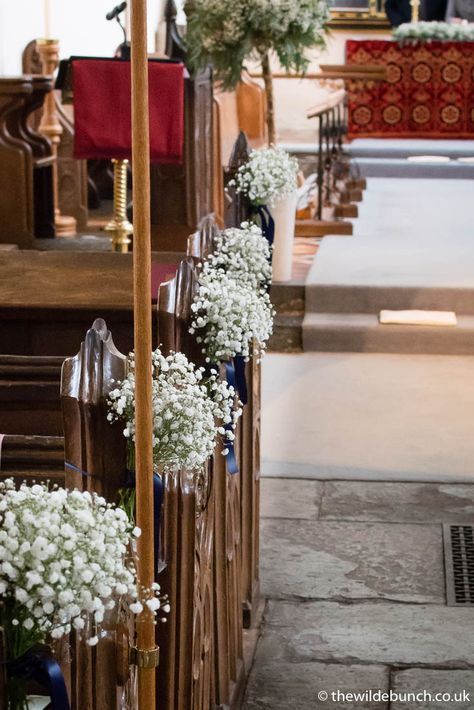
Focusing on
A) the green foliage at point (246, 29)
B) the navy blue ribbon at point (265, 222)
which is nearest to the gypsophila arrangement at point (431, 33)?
the green foliage at point (246, 29)

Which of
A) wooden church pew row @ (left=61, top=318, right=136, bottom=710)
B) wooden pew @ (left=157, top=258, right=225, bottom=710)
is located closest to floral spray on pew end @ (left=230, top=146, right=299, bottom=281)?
wooden pew @ (left=157, top=258, right=225, bottom=710)

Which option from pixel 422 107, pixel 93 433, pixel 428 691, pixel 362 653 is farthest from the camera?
pixel 422 107

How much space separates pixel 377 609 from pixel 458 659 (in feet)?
1.32

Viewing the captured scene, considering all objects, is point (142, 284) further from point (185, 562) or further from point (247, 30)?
point (247, 30)

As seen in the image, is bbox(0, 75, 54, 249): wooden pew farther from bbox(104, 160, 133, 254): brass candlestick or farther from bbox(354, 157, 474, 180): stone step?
bbox(354, 157, 474, 180): stone step

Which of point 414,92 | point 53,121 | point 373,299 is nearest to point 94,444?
point 373,299

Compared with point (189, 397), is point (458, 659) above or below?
below

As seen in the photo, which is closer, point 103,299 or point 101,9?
point 103,299

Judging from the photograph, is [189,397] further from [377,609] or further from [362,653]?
[377,609]

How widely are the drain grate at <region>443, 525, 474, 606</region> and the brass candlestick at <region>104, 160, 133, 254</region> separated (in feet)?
8.93

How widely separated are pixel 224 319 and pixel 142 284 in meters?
1.13

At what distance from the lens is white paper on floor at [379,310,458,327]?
23.7 ft

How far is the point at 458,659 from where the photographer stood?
11.7ft

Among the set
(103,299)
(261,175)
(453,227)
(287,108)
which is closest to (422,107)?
(287,108)
